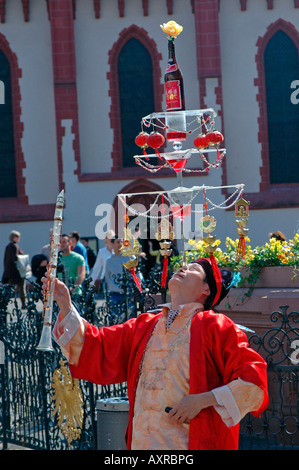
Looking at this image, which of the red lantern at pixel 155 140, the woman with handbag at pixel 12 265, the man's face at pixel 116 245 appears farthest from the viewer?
the woman with handbag at pixel 12 265

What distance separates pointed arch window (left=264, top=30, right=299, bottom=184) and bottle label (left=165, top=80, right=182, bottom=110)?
52.5 feet

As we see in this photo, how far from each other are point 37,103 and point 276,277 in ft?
51.6

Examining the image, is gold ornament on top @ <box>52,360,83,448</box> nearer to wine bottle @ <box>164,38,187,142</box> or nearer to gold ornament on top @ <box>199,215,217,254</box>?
gold ornament on top @ <box>199,215,217,254</box>

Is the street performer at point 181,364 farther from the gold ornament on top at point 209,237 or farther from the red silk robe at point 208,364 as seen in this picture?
the gold ornament on top at point 209,237

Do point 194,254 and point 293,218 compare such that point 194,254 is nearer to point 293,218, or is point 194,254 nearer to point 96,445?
point 96,445

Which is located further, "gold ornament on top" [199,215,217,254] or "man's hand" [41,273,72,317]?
"gold ornament on top" [199,215,217,254]

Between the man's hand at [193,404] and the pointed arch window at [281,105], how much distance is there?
59.7 ft

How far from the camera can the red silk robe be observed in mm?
3465

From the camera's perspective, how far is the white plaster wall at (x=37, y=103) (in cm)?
2112

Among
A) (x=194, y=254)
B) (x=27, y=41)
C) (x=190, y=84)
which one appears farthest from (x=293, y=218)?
(x=194, y=254)

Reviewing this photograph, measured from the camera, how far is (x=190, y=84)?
20875 mm

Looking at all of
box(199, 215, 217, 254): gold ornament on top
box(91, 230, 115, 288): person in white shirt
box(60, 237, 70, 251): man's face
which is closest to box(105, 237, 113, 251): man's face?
box(91, 230, 115, 288): person in white shirt

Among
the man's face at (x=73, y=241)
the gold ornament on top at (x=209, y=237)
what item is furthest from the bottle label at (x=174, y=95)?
the man's face at (x=73, y=241)

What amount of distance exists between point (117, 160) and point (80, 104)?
1.73m
